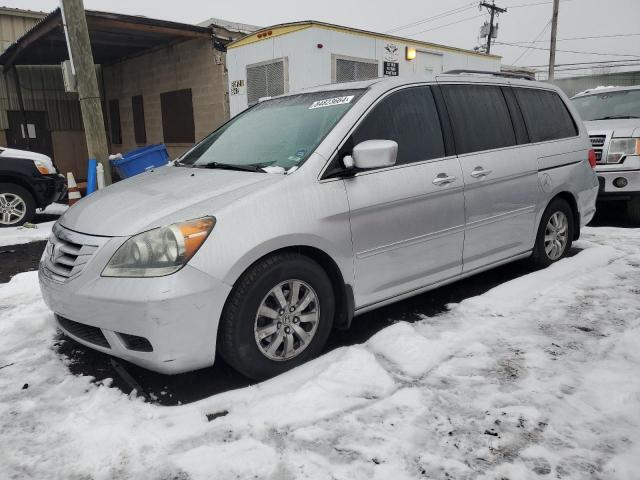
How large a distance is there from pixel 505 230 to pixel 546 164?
2.73 ft

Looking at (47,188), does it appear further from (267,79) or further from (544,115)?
(544,115)

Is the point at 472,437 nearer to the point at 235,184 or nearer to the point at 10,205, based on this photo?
the point at 235,184

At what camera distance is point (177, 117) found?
42.7 ft

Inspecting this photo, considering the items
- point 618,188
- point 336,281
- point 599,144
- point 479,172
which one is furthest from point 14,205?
point 618,188

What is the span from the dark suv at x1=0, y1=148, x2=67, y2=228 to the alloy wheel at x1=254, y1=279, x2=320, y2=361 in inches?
251

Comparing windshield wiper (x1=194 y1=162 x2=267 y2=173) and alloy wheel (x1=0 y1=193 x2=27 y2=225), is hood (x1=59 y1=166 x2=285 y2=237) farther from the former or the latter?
alloy wheel (x1=0 y1=193 x2=27 y2=225)

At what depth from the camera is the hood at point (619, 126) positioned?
655 cm

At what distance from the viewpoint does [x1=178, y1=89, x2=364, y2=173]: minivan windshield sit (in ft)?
10.4

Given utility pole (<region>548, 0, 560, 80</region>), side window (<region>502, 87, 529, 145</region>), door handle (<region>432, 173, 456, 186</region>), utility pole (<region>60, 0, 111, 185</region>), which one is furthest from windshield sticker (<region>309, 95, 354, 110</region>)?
utility pole (<region>548, 0, 560, 80</region>)

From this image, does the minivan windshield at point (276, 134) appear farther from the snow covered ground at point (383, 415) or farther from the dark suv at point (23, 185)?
the dark suv at point (23, 185)

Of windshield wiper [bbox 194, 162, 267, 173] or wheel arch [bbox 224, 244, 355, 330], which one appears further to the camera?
windshield wiper [bbox 194, 162, 267, 173]

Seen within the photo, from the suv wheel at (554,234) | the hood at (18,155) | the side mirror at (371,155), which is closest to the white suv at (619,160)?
the suv wheel at (554,234)

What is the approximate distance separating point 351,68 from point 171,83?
20.8 feet

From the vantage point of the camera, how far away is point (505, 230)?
4.08 meters
